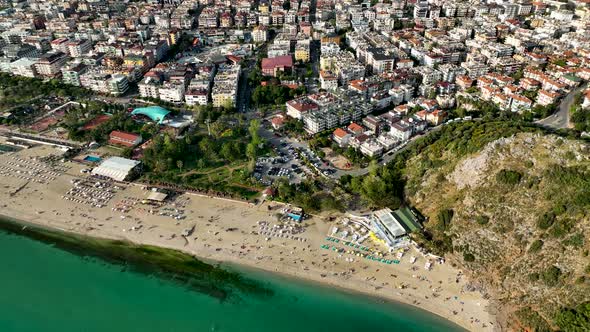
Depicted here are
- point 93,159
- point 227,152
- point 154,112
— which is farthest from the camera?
point 154,112

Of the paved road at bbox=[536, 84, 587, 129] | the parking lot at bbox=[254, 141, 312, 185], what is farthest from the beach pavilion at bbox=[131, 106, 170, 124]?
the paved road at bbox=[536, 84, 587, 129]

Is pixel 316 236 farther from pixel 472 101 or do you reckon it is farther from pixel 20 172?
pixel 20 172

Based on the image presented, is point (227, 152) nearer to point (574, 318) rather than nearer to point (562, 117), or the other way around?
point (574, 318)

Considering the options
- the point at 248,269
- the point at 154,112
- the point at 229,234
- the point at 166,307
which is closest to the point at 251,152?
the point at 229,234

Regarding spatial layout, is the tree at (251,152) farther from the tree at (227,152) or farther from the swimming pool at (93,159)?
the swimming pool at (93,159)

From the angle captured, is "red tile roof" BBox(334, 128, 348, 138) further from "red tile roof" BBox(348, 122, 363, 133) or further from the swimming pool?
the swimming pool
